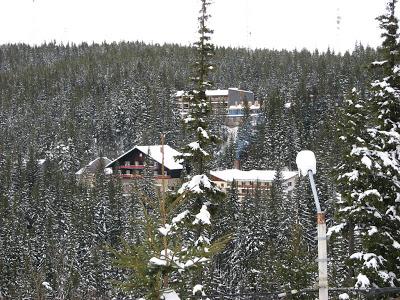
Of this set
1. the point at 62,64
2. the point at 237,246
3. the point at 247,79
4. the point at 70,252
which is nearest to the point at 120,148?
the point at 247,79

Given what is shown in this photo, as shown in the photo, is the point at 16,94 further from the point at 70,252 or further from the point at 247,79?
the point at 70,252

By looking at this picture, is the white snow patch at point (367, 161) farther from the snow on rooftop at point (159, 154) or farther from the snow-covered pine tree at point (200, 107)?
the snow on rooftop at point (159, 154)

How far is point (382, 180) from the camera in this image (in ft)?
49.6

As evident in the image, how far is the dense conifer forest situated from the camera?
1763 inches

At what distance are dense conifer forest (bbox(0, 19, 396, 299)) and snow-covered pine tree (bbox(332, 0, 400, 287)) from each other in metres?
0.67

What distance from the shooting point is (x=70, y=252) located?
57.8 metres

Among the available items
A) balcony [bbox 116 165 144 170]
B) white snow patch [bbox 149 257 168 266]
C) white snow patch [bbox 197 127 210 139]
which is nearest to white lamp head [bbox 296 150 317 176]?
white snow patch [bbox 149 257 168 266]

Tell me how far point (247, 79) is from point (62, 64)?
79627 mm

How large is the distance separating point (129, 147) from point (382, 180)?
103 m

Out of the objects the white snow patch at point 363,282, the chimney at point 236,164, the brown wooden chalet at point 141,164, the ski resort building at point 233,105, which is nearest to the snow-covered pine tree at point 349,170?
the white snow patch at point 363,282

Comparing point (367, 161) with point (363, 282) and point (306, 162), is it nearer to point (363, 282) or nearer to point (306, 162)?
point (363, 282)

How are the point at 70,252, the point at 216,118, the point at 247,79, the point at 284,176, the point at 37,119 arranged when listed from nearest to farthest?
the point at 70,252, the point at 284,176, the point at 216,118, the point at 37,119, the point at 247,79

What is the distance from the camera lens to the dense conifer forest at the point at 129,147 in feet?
147

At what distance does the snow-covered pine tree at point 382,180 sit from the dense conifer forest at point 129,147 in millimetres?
665
